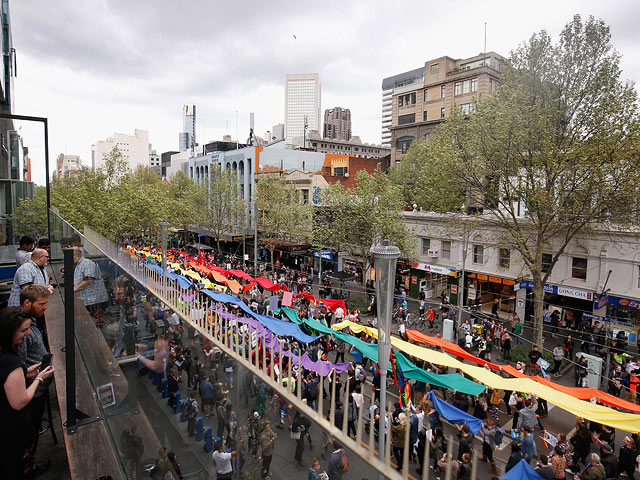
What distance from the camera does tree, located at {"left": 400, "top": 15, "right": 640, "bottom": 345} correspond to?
1686 centimetres

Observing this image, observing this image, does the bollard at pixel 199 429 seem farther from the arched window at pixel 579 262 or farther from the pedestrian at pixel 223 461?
the arched window at pixel 579 262

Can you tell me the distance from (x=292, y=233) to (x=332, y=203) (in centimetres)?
1023

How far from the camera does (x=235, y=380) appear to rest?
307 centimetres

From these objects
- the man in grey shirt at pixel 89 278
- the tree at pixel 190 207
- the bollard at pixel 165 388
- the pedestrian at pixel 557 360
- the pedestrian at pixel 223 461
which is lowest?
the pedestrian at pixel 557 360

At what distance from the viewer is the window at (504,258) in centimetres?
2595

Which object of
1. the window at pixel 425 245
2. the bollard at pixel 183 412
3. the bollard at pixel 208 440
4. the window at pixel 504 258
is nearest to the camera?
the bollard at pixel 208 440

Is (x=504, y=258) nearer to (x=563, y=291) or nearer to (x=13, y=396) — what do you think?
(x=563, y=291)

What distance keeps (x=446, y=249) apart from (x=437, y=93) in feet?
93.5

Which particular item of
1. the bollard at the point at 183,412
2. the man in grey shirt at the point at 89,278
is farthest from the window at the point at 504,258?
the bollard at the point at 183,412

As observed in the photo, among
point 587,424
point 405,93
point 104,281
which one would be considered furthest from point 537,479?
point 405,93

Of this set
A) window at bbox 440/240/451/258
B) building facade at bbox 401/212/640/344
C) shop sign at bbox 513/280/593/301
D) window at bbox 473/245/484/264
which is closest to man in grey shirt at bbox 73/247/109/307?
building facade at bbox 401/212/640/344

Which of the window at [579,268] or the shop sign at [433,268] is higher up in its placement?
the window at [579,268]

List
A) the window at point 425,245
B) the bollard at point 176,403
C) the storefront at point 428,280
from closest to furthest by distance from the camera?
the bollard at point 176,403 → the storefront at point 428,280 → the window at point 425,245

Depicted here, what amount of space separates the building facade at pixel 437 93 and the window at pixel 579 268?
2581 centimetres
